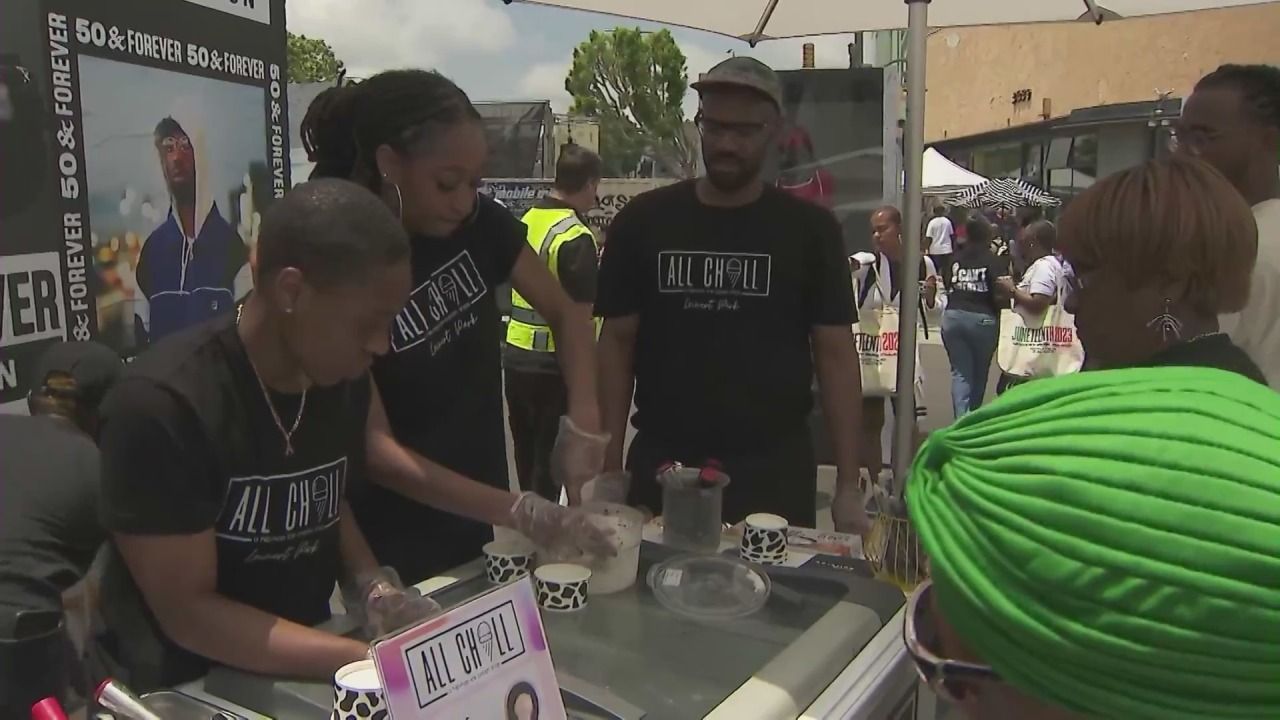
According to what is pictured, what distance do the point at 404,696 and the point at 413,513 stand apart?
0.92 metres

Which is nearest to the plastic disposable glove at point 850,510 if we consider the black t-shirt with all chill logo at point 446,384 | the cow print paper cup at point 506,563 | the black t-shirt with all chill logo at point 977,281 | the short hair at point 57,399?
the black t-shirt with all chill logo at point 446,384

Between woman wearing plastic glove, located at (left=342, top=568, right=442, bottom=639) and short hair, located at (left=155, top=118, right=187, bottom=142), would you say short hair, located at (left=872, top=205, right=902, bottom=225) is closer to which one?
short hair, located at (left=155, top=118, right=187, bottom=142)

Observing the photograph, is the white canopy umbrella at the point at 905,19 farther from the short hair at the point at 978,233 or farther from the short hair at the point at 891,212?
the short hair at the point at 978,233

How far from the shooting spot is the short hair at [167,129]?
2503 millimetres

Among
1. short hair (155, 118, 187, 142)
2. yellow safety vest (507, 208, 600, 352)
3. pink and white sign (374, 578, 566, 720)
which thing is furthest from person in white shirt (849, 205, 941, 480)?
pink and white sign (374, 578, 566, 720)

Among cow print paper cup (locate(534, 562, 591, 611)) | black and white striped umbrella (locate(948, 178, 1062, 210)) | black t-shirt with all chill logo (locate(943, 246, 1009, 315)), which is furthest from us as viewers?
black and white striped umbrella (locate(948, 178, 1062, 210))

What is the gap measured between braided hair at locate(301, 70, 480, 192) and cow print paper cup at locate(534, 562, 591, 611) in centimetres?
76

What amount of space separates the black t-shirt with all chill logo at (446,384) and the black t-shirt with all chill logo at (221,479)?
0.30m

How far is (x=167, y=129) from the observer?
8.33 feet

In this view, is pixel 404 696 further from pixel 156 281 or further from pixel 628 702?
pixel 156 281

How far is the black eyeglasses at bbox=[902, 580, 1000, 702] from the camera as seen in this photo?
2.23 ft

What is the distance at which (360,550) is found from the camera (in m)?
1.50

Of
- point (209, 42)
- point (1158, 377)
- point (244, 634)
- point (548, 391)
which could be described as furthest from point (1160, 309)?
point (548, 391)

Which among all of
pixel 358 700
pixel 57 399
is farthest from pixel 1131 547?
pixel 57 399
